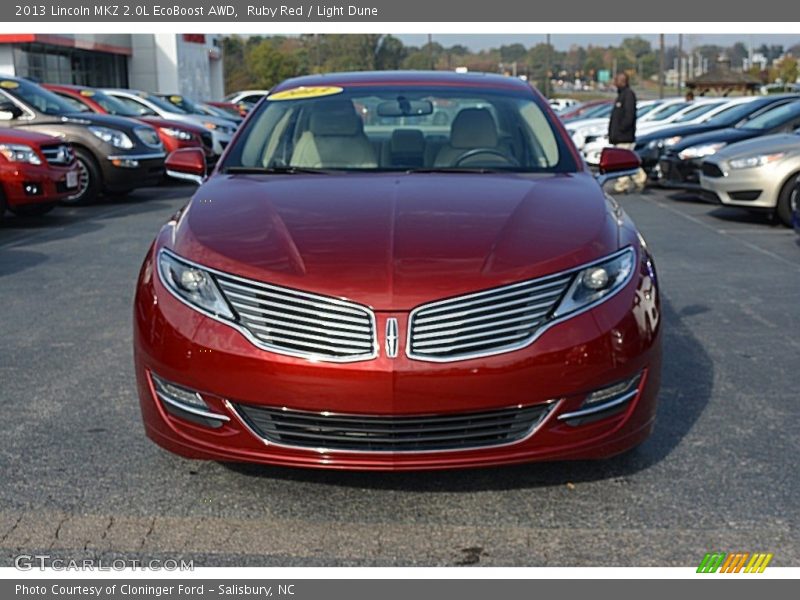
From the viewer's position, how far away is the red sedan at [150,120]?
15.3 meters

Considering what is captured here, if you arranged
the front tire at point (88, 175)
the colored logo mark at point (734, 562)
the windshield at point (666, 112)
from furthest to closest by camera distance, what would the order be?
the windshield at point (666, 112) < the front tire at point (88, 175) < the colored logo mark at point (734, 562)

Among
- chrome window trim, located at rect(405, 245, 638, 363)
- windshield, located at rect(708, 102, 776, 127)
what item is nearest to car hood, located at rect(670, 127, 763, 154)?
windshield, located at rect(708, 102, 776, 127)

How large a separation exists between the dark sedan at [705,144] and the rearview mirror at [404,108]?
8.55 m

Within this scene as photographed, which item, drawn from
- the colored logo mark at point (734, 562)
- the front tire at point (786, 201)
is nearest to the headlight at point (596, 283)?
the colored logo mark at point (734, 562)

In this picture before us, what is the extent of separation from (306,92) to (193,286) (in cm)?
203

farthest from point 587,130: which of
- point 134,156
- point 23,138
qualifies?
point 23,138

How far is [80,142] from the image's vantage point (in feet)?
41.1

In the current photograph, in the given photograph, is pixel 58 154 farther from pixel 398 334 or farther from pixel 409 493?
pixel 398 334

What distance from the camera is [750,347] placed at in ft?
17.8

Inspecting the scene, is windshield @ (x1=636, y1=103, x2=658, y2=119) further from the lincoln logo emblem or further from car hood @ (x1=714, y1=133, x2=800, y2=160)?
the lincoln logo emblem

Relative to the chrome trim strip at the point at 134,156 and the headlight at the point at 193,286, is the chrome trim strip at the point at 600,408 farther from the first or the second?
the chrome trim strip at the point at 134,156

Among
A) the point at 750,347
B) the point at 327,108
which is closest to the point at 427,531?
the point at 327,108

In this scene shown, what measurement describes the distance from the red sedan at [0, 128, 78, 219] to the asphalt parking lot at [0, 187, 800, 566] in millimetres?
4940
